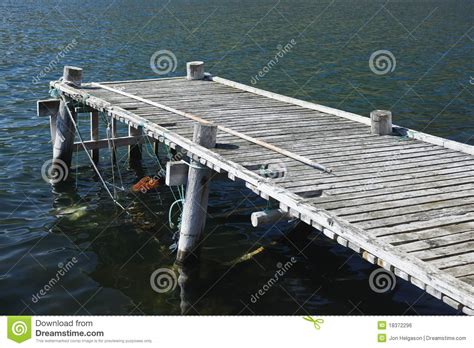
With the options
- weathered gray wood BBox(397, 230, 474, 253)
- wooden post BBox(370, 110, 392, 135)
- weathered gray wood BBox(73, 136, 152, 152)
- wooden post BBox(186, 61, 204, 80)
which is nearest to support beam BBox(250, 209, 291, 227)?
weathered gray wood BBox(397, 230, 474, 253)

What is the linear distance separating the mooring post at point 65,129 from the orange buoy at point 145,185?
2.35 metres

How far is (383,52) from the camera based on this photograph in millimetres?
41062

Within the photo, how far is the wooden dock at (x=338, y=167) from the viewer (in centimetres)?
956

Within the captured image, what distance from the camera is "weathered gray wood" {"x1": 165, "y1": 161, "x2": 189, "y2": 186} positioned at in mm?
13570

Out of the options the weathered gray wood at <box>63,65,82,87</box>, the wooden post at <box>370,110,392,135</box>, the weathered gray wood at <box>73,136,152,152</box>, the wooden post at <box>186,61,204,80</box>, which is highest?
the wooden post at <box>186,61,204,80</box>

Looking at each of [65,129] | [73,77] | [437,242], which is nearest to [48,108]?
[65,129]

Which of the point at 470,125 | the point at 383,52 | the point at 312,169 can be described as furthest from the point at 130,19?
the point at 312,169

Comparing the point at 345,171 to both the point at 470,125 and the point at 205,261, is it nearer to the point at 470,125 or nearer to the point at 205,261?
the point at 205,261

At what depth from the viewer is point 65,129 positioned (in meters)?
19.1

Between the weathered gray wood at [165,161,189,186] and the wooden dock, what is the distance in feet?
0.87

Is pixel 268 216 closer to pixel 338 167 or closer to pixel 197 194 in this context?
pixel 338 167

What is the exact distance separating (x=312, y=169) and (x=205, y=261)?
3356mm

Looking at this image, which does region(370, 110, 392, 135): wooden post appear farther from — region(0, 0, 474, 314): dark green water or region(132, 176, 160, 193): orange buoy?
region(132, 176, 160, 193): orange buoy

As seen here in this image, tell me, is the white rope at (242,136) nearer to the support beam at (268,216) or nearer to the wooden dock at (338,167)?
the wooden dock at (338,167)
